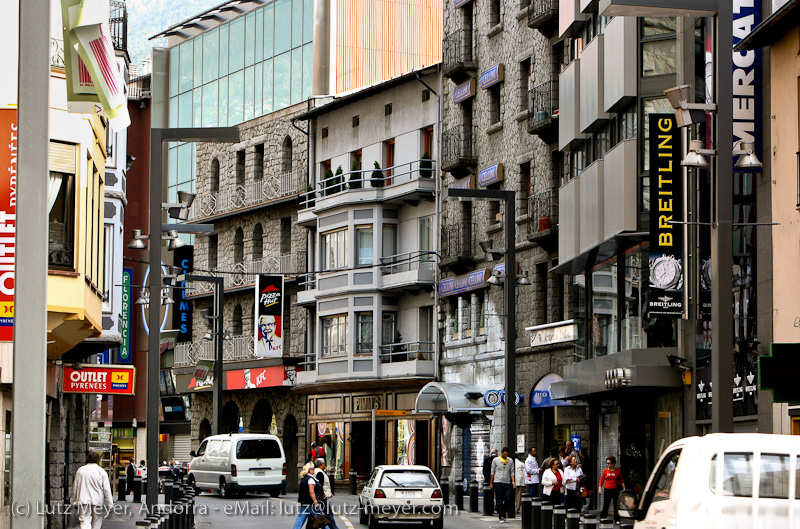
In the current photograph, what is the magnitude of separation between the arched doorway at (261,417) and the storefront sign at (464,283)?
1500 cm

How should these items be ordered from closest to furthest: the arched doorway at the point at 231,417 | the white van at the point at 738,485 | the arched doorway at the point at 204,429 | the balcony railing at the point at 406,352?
the white van at the point at 738,485 → the balcony railing at the point at 406,352 → the arched doorway at the point at 231,417 → the arched doorway at the point at 204,429

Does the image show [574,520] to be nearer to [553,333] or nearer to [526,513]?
[526,513]

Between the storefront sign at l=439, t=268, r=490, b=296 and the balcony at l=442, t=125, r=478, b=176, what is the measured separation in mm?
3923

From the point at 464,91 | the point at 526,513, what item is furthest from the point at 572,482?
the point at 464,91

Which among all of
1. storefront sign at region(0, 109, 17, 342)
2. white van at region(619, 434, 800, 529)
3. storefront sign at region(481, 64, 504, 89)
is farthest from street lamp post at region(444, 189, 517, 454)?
storefront sign at region(481, 64, 504, 89)

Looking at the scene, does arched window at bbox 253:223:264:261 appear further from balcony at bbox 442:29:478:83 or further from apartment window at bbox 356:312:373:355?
balcony at bbox 442:29:478:83

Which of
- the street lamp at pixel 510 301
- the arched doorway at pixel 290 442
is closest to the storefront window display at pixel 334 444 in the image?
the arched doorway at pixel 290 442

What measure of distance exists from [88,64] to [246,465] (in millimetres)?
31485

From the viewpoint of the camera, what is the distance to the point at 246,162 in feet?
214

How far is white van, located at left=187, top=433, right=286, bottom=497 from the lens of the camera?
41.0 meters

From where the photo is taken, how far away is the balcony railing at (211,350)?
2438 inches

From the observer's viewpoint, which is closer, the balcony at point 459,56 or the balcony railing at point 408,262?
the balcony at point 459,56

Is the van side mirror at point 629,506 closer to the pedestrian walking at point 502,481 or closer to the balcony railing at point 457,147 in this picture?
the pedestrian walking at point 502,481

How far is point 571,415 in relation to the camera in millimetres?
39188
